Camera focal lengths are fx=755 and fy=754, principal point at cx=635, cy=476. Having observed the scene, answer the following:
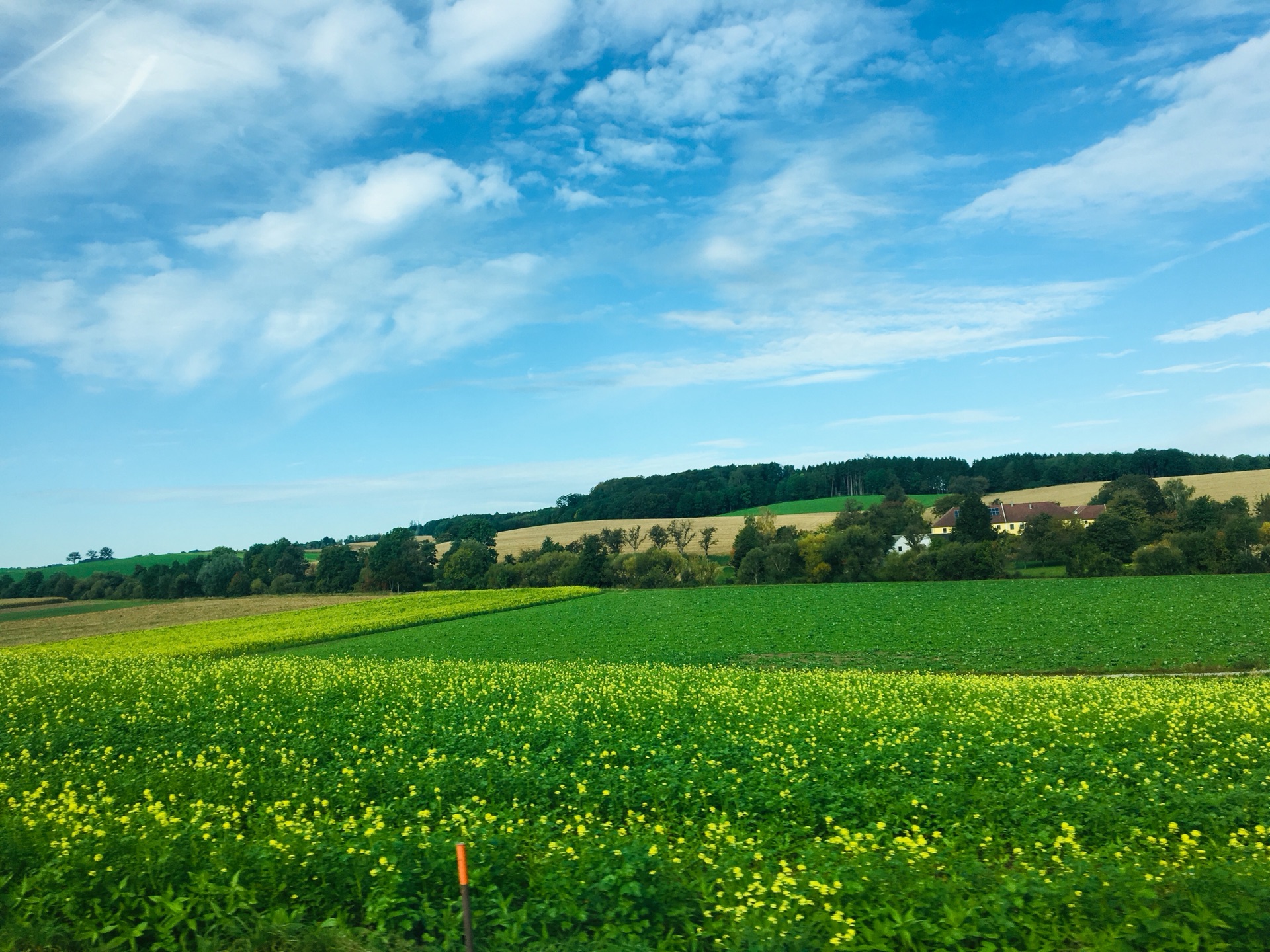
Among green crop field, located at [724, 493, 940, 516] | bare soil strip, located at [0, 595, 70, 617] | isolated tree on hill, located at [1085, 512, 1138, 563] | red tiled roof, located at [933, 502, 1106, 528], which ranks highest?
green crop field, located at [724, 493, 940, 516]

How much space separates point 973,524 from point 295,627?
6233 cm

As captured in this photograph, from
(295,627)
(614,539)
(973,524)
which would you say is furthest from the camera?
(614,539)

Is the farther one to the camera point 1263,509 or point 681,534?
point 681,534

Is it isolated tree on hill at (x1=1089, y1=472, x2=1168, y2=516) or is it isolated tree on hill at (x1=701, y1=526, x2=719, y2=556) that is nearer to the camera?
isolated tree on hill at (x1=1089, y1=472, x2=1168, y2=516)

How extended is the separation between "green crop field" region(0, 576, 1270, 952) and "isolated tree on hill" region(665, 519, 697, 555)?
77.9 meters

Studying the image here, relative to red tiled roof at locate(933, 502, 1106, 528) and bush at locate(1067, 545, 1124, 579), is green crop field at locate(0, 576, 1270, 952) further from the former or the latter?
red tiled roof at locate(933, 502, 1106, 528)

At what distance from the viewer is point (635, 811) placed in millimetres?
10195

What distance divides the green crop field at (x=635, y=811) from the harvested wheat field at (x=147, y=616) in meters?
43.2

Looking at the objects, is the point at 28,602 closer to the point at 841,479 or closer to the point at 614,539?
the point at 614,539

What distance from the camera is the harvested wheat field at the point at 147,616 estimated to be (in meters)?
57.8

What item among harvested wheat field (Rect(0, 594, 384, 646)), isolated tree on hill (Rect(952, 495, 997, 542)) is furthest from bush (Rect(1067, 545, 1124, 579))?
harvested wheat field (Rect(0, 594, 384, 646))

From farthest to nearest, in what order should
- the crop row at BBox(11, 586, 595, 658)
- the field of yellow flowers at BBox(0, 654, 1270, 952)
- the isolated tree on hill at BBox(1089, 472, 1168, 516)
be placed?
the isolated tree on hill at BBox(1089, 472, 1168, 516), the crop row at BBox(11, 586, 595, 658), the field of yellow flowers at BBox(0, 654, 1270, 952)

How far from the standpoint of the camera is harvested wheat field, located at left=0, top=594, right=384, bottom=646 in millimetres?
57812

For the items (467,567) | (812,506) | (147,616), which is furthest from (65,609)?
(812,506)
